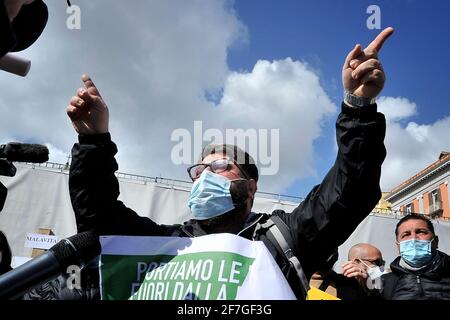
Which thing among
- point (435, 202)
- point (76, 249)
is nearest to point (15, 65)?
point (76, 249)

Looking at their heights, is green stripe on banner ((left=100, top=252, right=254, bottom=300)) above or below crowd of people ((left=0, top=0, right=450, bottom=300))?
below

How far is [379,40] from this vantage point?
4.85 feet

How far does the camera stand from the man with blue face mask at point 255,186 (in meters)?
1.44

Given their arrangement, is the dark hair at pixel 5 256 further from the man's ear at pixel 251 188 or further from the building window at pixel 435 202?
the building window at pixel 435 202

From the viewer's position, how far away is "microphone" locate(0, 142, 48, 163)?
1.04m

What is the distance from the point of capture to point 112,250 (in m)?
1.49

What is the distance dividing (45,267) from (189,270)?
539 millimetres

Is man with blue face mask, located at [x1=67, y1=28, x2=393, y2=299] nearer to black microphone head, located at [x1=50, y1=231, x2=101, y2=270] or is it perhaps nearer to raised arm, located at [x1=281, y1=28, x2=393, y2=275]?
raised arm, located at [x1=281, y1=28, x2=393, y2=275]

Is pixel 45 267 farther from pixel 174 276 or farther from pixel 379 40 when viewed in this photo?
pixel 379 40

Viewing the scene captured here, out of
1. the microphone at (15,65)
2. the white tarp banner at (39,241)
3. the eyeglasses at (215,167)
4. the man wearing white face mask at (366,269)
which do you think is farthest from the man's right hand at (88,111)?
the white tarp banner at (39,241)

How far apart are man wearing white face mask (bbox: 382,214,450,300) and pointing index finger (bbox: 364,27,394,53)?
6.47 feet

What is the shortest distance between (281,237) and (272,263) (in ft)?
0.55

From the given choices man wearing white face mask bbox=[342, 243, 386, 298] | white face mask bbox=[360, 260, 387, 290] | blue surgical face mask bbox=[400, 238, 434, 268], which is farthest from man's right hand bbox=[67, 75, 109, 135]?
blue surgical face mask bbox=[400, 238, 434, 268]

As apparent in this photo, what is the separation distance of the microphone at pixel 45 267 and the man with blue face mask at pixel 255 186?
1.89ft
